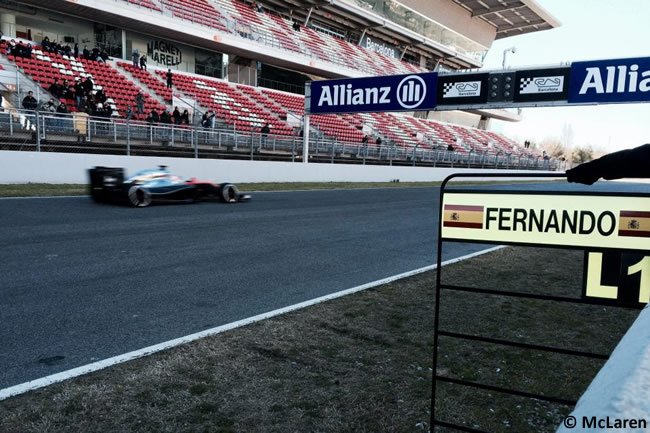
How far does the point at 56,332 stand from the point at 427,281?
3700 mm

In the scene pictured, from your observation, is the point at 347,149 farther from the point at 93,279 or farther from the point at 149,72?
the point at 93,279

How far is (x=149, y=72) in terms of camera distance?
25891 mm

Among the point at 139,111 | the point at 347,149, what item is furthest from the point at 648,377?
the point at 347,149

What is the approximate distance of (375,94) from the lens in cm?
2095

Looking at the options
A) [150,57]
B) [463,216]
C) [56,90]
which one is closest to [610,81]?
[463,216]

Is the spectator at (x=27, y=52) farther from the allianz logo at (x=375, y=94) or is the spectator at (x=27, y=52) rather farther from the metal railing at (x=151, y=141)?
the allianz logo at (x=375, y=94)

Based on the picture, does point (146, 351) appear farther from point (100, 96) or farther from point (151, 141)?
point (100, 96)

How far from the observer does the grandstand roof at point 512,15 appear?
5297 centimetres

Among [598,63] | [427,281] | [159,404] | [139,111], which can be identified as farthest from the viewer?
[139,111]

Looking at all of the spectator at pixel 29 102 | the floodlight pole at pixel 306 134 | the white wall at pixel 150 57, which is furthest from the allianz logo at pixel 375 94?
the white wall at pixel 150 57

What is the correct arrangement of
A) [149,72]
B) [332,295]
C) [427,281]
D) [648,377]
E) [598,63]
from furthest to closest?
[149,72] → [598,63] → [427,281] → [332,295] → [648,377]

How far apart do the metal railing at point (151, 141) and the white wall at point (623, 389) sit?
1482 cm

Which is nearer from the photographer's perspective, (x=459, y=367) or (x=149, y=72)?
(x=459, y=367)

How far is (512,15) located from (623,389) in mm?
65408
